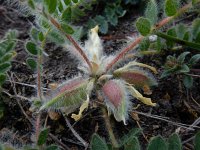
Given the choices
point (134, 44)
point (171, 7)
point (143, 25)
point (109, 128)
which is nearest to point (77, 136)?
point (109, 128)

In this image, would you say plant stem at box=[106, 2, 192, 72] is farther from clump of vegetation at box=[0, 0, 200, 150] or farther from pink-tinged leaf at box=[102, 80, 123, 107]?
pink-tinged leaf at box=[102, 80, 123, 107]

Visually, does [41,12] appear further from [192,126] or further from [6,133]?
[192,126]

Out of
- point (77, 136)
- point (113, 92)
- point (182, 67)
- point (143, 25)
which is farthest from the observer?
point (182, 67)

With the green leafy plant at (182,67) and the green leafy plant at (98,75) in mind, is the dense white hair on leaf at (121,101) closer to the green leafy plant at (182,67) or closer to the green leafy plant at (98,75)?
the green leafy plant at (98,75)

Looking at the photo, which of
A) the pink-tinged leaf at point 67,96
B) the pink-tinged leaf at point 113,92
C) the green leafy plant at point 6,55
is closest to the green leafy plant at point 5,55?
the green leafy plant at point 6,55

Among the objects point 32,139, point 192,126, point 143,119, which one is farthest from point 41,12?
point 192,126

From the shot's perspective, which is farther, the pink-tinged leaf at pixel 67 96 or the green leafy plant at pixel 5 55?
the green leafy plant at pixel 5 55

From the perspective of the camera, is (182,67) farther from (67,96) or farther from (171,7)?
(67,96)
